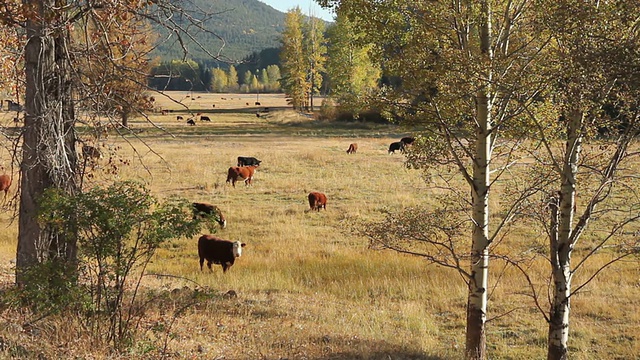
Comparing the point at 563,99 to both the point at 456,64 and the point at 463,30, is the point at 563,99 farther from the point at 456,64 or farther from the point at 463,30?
the point at 463,30

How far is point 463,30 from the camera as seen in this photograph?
25.4 ft

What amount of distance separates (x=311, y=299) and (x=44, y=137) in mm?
5807

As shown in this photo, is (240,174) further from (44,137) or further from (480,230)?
(44,137)

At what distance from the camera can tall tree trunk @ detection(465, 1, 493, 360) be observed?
7.68 metres

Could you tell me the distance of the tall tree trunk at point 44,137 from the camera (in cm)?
624

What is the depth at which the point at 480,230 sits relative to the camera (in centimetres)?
776

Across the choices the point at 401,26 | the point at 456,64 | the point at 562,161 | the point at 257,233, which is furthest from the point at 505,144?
the point at 257,233

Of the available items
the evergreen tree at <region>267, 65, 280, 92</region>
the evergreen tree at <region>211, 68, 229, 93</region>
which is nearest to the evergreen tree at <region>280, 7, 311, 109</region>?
the evergreen tree at <region>267, 65, 280, 92</region>

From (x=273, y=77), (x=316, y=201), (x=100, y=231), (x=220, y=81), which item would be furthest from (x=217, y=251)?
(x=220, y=81)

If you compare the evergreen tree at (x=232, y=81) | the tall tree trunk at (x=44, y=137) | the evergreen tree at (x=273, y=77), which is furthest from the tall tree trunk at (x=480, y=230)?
the evergreen tree at (x=232, y=81)

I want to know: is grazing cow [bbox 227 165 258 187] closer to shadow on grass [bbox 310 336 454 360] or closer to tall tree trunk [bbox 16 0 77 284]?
shadow on grass [bbox 310 336 454 360]

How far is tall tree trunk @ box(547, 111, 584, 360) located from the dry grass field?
156 centimetres

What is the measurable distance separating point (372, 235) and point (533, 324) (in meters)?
4.32

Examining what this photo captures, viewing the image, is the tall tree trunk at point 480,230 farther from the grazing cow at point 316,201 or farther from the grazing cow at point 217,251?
the grazing cow at point 316,201
